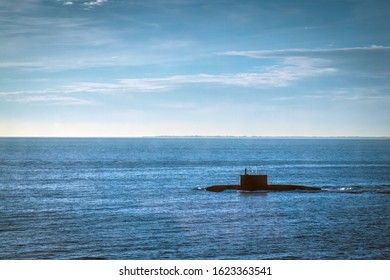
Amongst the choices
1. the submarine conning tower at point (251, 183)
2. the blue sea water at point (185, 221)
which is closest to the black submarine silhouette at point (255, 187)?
the submarine conning tower at point (251, 183)

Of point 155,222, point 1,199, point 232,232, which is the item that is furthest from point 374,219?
point 1,199

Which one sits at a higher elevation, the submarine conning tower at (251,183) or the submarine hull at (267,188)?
the submarine conning tower at (251,183)

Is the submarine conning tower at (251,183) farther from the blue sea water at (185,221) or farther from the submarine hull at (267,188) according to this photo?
the blue sea water at (185,221)

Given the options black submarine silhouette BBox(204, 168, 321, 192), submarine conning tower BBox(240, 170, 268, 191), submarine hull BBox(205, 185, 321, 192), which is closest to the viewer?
submarine conning tower BBox(240, 170, 268, 191)

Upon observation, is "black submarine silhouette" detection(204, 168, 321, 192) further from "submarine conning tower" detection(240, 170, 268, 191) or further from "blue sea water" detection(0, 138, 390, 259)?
"blue sea water" detection(0, 138, 390, 259)

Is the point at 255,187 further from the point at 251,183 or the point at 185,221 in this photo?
the point at 185,221

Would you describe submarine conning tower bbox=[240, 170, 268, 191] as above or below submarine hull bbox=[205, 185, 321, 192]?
above

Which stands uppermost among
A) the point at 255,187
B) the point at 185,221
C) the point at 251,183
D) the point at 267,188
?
the point at 251,183

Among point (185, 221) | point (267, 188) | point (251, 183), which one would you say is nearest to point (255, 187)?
point (251, 183)

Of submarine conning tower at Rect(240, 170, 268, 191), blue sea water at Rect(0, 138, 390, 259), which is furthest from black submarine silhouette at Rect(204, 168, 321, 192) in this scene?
blue sea water at Rect(0, 138, 390, 259)

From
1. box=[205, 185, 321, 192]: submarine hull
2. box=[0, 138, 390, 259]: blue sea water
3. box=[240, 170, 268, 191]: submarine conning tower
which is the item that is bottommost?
box=[0, 138, 390, 259]: blue sea water
